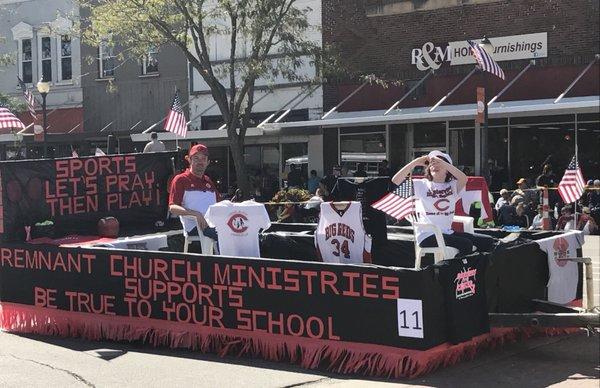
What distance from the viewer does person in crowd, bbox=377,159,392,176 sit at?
919 inches

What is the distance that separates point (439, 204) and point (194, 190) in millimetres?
2595

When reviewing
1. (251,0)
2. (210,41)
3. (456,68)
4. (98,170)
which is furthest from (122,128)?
(98,170)

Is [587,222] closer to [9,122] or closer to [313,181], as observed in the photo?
[313,181]

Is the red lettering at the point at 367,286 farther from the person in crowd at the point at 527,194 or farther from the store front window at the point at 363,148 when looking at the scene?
the store front window at the point at 363,148

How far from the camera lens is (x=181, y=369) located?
269 inches

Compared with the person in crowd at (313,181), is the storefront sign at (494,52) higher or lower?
higher

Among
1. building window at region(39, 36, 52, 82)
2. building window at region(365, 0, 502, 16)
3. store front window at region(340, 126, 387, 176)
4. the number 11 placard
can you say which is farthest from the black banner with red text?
building window at region(39, 36, 52, 82)

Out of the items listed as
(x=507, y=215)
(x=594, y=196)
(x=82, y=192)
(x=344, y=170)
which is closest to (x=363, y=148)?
(x=344, y=170)

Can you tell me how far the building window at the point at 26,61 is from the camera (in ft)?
111

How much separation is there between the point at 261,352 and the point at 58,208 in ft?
11.2

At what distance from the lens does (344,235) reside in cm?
A: 774

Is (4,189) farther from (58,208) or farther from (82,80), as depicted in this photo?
(82,80)

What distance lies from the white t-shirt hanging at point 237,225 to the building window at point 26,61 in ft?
93.8

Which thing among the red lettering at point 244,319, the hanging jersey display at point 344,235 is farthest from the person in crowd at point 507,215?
the red lettering at point 244,319
